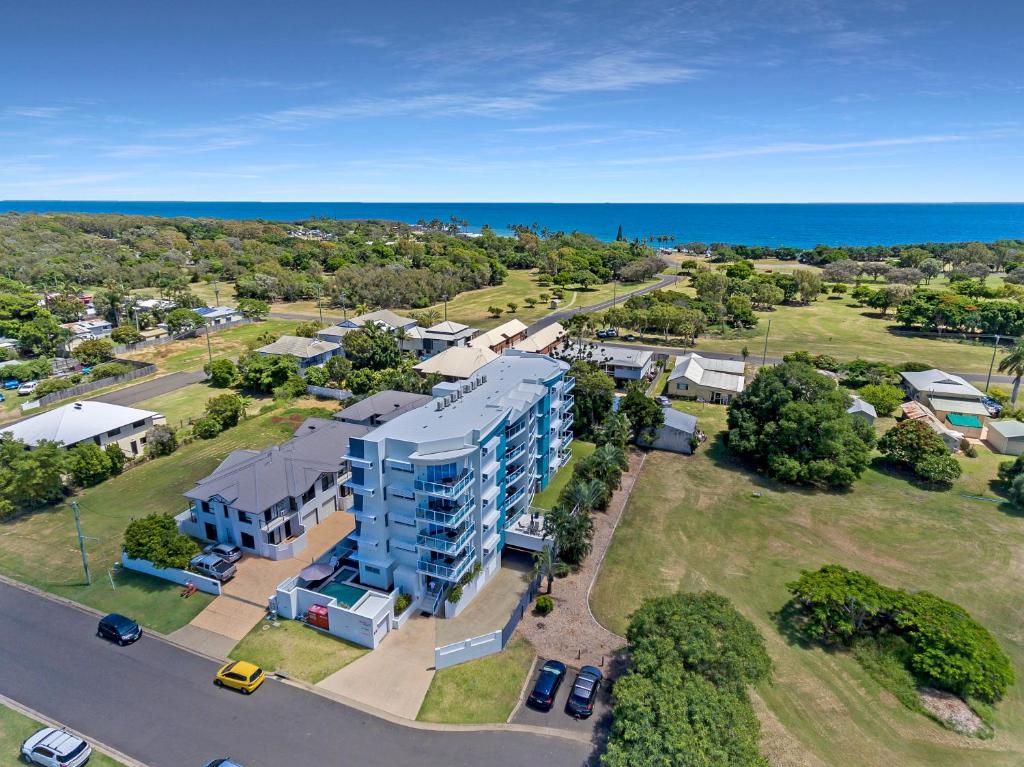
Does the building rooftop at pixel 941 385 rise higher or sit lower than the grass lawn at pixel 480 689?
higher

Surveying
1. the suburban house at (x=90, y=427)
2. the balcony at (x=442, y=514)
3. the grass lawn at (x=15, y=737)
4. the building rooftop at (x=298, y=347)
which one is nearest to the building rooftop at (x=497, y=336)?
the building rooftop at (x=298, y=347)

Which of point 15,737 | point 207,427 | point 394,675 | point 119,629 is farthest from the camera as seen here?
point 207,427

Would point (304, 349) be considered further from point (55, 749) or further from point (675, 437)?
point (55, 749)

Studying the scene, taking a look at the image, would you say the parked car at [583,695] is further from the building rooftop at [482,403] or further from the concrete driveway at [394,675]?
the building rooftop at [482,403]

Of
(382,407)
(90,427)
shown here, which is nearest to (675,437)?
(382,407)

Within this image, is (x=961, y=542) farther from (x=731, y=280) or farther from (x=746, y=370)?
(x=731, y=280)

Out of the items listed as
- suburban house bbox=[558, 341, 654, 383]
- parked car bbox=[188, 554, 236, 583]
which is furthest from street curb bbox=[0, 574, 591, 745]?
suburban house bbox=[558, 341, 654, 383]

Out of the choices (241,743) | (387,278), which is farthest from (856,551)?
(387,278)
